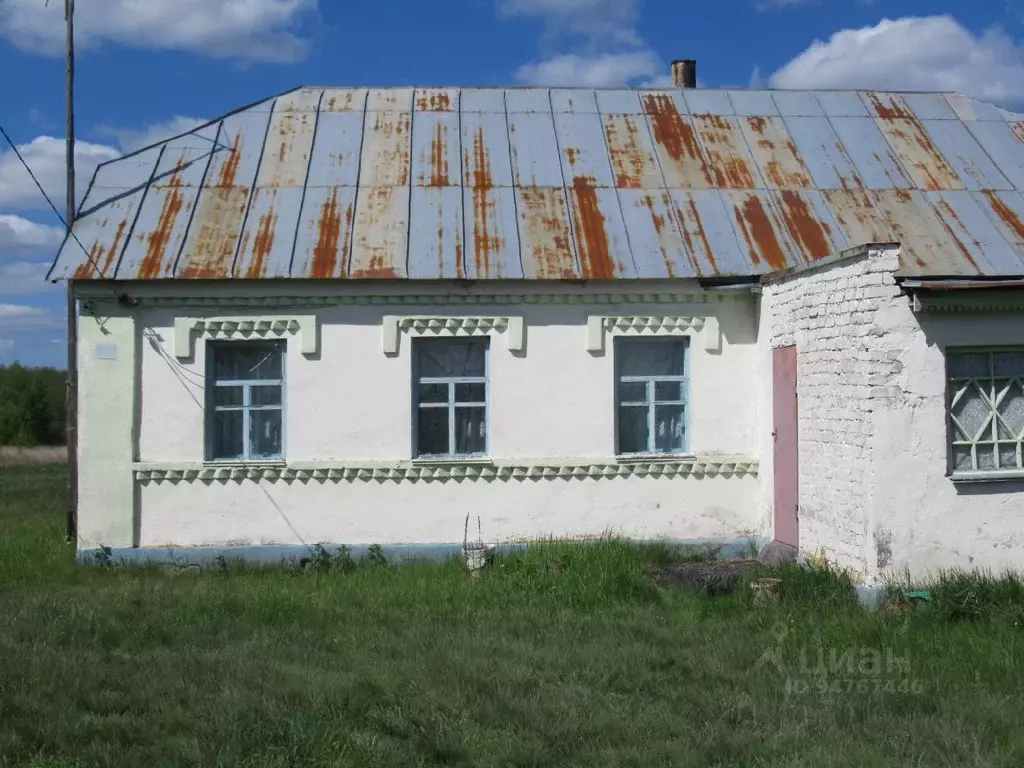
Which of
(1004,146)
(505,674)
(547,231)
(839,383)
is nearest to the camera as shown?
(505,674)

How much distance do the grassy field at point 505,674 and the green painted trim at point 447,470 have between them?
133 centimetres

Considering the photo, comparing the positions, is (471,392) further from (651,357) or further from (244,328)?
(244,328)

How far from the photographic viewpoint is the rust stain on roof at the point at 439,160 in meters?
11.5

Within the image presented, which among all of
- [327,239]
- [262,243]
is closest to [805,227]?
[327,239]

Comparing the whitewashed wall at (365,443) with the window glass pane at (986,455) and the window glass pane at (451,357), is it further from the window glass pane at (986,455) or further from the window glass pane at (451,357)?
the window glass pane at (986,455)

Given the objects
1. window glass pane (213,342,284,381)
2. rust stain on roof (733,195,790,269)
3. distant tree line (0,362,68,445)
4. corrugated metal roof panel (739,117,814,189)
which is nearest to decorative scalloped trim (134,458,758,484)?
window glass pane (213,342,284,381)

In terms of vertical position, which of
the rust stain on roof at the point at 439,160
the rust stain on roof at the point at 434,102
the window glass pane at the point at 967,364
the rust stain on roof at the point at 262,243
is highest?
the rust stain on roof at the point at 434,102

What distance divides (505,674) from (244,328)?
5351 millimetres

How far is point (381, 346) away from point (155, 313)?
232 centimetres

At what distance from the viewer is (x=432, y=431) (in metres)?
10.5

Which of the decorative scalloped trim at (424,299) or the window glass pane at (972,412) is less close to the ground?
the decorative scalloped trim at (424,299)

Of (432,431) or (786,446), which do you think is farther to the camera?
(432,431)

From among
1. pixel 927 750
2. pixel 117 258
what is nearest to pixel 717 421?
pixel 927 750

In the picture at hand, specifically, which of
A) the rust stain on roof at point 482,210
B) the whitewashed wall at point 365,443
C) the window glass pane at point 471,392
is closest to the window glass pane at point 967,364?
the whitewashed wall at point 365,443
